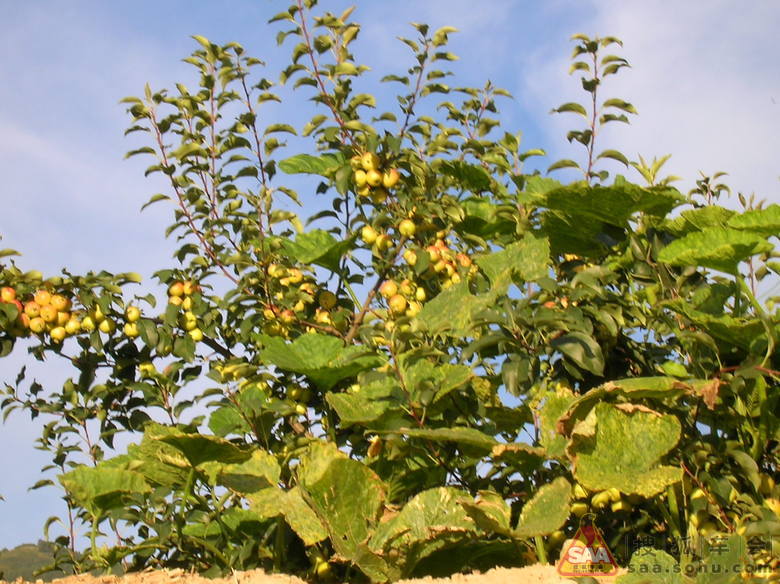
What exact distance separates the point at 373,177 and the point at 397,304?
0.45 m

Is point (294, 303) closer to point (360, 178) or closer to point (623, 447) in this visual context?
point (360, 178)

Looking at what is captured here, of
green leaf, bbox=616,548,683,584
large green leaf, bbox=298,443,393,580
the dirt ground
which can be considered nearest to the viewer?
green leaf, bbox=616,548,683,584

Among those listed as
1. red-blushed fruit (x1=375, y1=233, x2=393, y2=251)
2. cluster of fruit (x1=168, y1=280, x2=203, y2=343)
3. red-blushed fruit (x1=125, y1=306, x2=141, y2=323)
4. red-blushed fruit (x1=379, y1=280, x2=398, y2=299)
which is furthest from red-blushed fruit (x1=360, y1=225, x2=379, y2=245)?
red-blushed fruit (x1=125, y1=306, x2=141, y2=323)

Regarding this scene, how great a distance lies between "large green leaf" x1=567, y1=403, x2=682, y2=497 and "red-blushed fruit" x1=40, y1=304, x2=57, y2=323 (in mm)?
2162

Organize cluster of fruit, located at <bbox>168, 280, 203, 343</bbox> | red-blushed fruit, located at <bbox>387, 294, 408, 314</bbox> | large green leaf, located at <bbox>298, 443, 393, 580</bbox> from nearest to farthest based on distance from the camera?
1. large green leaf, located at <bbox>298, 443, 393, 580</bbox>
2. red-blushed fruit, located at <bbox>387, 294, 408, 314</bbox>
3. cluster of fruit, located at <bbox>168, 280, 203, 343</bbox>

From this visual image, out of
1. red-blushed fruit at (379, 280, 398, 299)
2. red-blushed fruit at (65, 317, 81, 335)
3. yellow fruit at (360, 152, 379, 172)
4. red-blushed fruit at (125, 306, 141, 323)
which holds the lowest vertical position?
red-blushed fruit at (379, 280, 398, 299)

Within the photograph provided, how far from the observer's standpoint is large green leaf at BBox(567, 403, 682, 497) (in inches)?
84.1

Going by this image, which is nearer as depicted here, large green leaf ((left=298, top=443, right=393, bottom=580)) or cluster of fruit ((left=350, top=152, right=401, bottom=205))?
large green leaf ((left=298, top=443, right=393, bottom=580))

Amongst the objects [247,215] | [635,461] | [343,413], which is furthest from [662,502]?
[247,215]

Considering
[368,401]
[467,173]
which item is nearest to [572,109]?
[467,173]

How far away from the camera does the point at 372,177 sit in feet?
10.5

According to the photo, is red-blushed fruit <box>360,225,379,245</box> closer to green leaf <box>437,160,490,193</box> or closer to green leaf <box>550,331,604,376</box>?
green leaf <box>437,160,490,193</box>

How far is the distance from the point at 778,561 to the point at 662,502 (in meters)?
0.36

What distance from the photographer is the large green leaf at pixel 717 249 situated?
2268 mm
